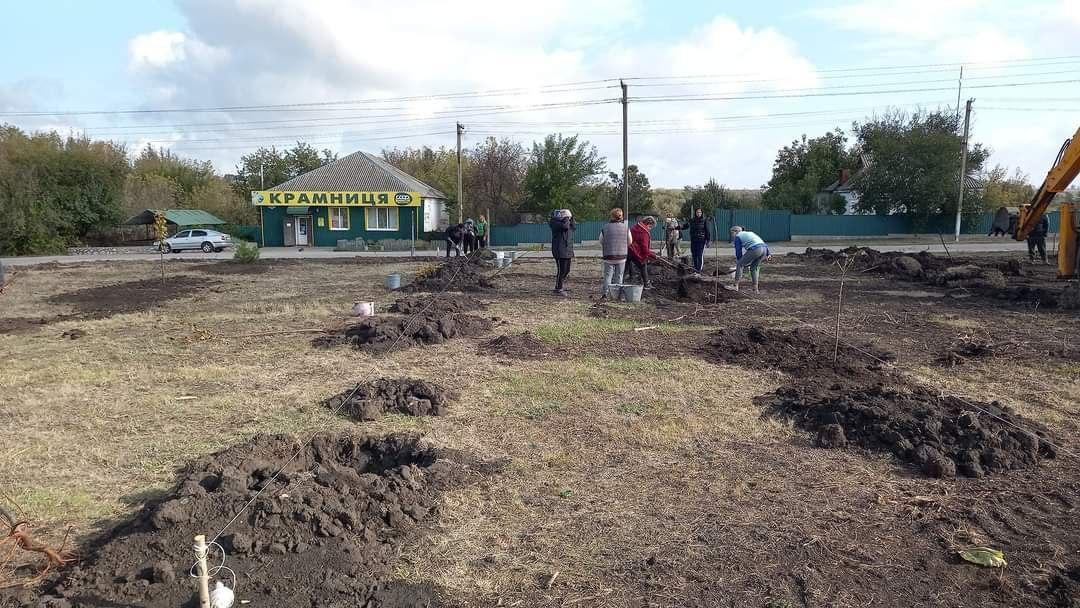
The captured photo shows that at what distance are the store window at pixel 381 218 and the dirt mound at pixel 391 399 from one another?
1408 inches

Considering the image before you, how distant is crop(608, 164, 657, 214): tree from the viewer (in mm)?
43531

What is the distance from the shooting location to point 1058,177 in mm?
12953

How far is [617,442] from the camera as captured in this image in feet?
16.5

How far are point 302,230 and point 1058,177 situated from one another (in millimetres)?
37768

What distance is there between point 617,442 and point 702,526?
4.47 feet

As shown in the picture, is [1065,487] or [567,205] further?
[567,205]

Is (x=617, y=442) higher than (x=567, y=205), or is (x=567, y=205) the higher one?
(x=567, y=205)

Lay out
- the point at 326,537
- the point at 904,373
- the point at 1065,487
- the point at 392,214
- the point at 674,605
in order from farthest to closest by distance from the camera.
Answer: the point at 392,214, the point at 904,373, the point at 1065,487, the point at 326,537, the point at 674,605

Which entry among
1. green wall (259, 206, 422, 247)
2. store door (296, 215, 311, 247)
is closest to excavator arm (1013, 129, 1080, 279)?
green wall (259, 206, 422, 247)

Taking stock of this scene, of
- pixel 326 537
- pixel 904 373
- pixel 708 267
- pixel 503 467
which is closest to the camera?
pixel 326 537

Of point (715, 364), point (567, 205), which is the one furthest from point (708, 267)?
point (567, 205)

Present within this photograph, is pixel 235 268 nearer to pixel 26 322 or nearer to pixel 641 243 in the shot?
pixel 26 322

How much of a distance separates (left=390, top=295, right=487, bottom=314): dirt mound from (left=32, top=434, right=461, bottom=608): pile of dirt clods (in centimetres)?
557

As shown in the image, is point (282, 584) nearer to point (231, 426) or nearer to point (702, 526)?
point (702, 526)
